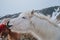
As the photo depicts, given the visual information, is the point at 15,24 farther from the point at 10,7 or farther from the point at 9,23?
the point at 10,7

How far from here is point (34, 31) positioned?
2.95 feet

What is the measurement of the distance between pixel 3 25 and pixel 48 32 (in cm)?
27

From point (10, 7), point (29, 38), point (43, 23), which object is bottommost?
point (10, 7)

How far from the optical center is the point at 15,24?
3.01ft

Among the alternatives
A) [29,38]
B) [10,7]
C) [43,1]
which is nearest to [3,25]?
[29,38]

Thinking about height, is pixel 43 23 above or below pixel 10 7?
above

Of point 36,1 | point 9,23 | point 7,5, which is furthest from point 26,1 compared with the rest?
point 9,23

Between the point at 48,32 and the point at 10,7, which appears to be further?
the point at 10,7

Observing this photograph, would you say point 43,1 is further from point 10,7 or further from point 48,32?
point 48,32

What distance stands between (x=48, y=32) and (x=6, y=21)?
262mm

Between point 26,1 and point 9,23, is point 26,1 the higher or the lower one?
the lower one

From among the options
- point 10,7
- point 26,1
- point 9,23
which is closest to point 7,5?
point 10,7

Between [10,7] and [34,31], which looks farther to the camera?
[10,7]

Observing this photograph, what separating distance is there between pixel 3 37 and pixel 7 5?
168 cm
